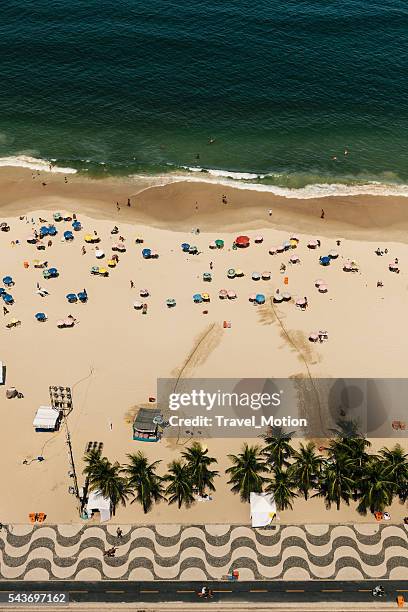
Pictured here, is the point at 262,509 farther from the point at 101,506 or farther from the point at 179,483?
the point at 101,506

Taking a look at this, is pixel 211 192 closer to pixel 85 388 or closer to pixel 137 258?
pixel 137 258

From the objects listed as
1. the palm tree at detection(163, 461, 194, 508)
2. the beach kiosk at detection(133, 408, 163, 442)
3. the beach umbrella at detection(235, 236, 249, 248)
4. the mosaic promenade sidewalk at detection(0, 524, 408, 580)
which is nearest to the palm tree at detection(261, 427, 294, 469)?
the mosaic promenade sidewalk at detection(0, 524, 408, 580)

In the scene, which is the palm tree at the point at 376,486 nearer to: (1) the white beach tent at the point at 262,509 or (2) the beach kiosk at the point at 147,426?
(1) the white beach tent at the point at 262,509

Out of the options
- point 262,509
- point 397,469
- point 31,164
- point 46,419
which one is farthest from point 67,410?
point 31,164

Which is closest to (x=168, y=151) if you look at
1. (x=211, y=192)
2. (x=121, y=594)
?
(x=211, y=192)

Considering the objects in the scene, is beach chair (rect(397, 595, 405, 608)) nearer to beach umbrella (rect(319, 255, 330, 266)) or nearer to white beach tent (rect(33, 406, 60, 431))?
white beach tent (rect(33, 406, 60, 431))

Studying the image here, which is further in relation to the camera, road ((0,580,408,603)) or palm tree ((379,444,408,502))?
palm tree ((379,444,408,502))
